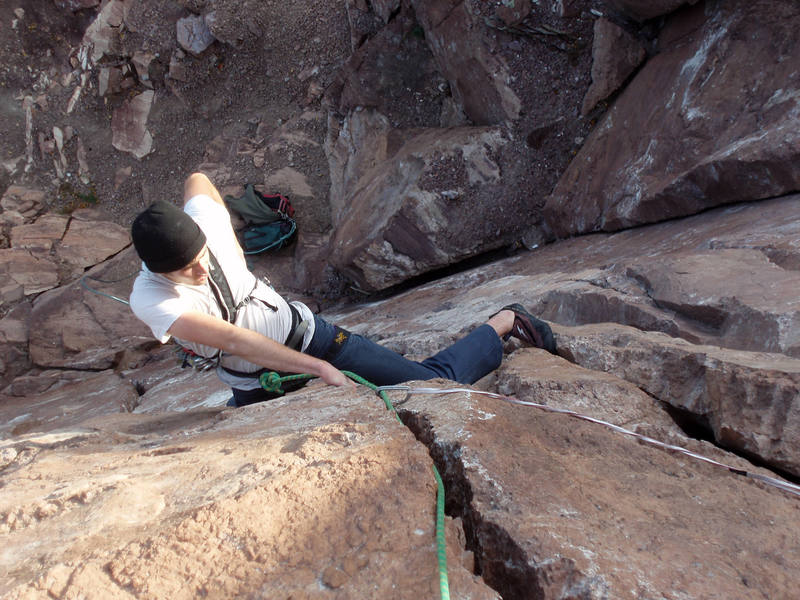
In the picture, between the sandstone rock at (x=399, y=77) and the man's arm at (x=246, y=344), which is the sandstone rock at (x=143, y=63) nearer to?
the sandstone rock at (x=399, y=77)

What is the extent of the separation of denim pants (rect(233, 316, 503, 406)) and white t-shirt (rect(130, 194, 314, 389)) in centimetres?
8

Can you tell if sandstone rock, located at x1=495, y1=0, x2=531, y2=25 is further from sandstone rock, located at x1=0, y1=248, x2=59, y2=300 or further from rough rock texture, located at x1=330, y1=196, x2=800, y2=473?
sandstone rock, located at x1=0, y1=248, x2=59, y2=300

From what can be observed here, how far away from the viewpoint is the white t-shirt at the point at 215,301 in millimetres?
2002

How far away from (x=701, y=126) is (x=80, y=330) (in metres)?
6.86

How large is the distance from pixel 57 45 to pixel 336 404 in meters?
9.96

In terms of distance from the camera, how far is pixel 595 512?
141 centimetres

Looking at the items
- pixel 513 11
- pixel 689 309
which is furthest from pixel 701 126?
pixel 513 11

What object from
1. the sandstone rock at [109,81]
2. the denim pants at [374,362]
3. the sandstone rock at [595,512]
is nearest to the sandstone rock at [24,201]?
the sandstone rock at [109,81]

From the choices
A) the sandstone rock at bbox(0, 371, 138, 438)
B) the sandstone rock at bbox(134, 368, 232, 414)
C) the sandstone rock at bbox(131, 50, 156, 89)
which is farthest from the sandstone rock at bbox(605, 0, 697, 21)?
the sandstone rock at bbox(131, 50, 156, 89)

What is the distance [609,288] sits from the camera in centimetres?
333

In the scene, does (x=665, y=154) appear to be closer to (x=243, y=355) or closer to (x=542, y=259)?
(x=542, y=259)

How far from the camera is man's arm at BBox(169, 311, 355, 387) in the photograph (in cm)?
200

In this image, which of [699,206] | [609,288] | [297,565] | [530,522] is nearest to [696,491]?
[530,522]

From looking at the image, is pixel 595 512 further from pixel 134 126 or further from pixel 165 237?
pixel 134 126
